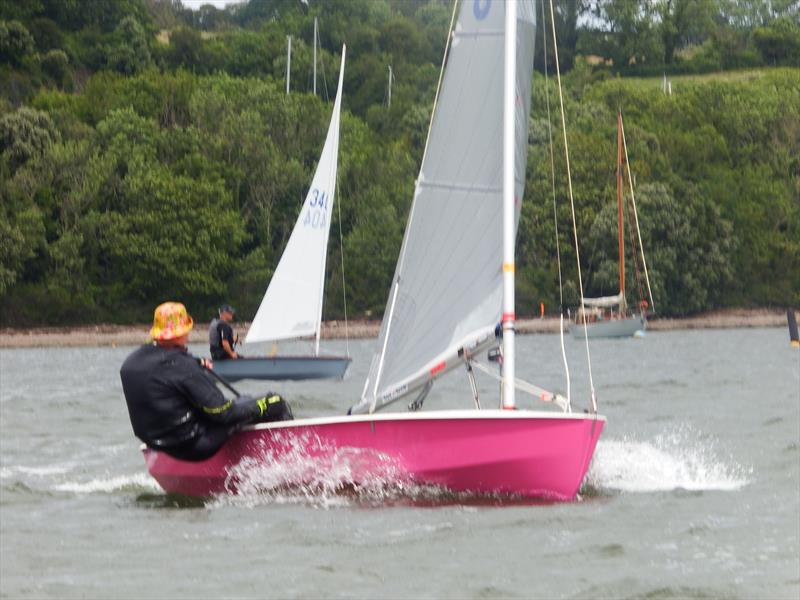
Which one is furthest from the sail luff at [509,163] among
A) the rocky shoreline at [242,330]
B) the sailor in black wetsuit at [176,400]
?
the rocky shoreline at [242,330]

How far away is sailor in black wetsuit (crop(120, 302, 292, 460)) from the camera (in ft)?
34.3

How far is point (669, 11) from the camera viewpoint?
10469 centimetres

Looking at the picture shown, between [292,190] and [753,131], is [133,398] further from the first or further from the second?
[753,131]

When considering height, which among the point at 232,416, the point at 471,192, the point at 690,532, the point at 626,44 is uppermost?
the point at 626,44

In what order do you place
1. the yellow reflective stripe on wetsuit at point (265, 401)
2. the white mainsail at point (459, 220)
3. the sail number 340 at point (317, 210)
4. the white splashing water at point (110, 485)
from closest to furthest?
the yellow reflective stripe on wetsuit at point (265, 401), the white mainsail at point (459, 220), the white splashing water at point (110, 485), the sail number 340 at point (317, 210)

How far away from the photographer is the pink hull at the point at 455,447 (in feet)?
33.7

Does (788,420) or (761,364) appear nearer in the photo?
(788,420)

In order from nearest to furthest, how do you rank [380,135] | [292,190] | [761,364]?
[761,364]
[292,190]
[380,135]

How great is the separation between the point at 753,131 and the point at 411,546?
6842 centimetres

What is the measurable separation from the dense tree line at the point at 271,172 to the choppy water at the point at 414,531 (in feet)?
131

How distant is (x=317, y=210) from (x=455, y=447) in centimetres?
1693

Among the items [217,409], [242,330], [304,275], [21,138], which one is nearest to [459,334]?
[217,409]

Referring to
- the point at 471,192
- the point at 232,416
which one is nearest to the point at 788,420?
the point at 471,192

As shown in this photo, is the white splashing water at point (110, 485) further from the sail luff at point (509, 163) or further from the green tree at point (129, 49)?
the green tree at point (129, 49)
